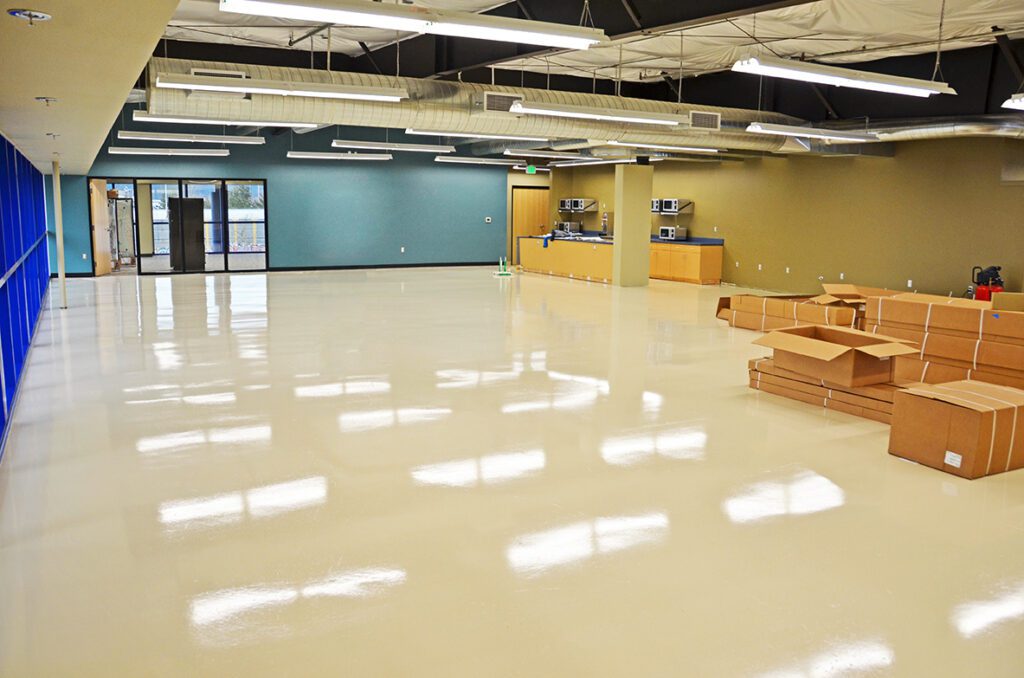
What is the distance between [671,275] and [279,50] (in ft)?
36.1

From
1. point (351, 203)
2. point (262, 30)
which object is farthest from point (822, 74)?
point (351, 203)

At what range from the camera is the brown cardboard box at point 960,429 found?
498 cm

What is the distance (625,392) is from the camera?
7133 mm

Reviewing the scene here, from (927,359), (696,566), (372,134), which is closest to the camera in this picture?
(696,566)

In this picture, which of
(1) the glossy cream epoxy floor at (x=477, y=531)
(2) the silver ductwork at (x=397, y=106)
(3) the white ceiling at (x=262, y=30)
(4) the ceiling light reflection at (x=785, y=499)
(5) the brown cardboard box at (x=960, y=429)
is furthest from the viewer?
(2) the silver ductwork at (x=397, y=106)

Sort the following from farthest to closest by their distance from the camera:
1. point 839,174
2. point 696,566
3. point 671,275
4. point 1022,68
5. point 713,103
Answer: point 671,275 < point 839,174 < point 713,103 < point 1022,68 < point 696,566

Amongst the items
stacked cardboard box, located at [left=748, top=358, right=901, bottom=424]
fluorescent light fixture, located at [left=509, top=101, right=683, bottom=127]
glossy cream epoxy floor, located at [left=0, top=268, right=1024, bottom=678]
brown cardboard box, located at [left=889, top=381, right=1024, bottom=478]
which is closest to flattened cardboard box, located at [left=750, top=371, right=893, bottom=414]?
stacked cardboard box, located at [left=748, top=358, right=901, bottom=424]

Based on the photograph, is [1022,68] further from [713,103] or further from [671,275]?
[671,275]

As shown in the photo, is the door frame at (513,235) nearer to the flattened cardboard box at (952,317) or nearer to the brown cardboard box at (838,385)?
the flattened cardboard box at (952,317)

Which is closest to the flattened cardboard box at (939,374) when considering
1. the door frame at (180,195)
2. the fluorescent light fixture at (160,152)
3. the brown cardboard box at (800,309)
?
the brown cardboard box at (800,309)

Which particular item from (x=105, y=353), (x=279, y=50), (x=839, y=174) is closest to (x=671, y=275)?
(x=839, y=174)

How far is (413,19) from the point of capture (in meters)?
4.83

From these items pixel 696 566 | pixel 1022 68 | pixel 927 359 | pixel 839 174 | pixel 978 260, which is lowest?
pixel 696 566

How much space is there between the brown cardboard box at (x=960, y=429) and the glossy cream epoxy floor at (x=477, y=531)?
156mm
